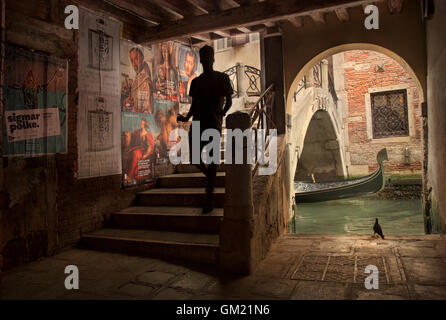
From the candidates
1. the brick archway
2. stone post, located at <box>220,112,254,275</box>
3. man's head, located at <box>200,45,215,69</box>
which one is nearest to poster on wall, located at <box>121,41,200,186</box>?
man's head, located at <box>200,45,215,69</box>

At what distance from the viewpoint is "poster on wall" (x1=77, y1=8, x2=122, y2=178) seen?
14.9 feet

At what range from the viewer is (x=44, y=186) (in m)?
4.02

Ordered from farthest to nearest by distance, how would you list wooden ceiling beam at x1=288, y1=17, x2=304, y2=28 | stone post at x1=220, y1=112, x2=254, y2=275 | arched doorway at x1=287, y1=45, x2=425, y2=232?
1. arched doorway at x1=287, y1=45, x2=425, y2=232
2. wooden ceiling beam at x1=288, y1=17, x2=304, y2=28
3. stone post at x1=220, y1=112, x2=254, y2=275

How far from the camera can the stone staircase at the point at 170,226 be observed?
12.2 feet

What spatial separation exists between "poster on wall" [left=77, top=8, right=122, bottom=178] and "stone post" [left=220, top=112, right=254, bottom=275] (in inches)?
89.0

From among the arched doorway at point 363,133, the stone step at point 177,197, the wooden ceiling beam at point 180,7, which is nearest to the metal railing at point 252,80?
the arched doorway at point 363,133

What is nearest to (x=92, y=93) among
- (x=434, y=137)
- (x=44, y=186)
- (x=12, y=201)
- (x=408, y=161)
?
(x=44, y=186)

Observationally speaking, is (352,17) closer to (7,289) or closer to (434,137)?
(434,137)

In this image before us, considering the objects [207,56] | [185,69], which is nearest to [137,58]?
[185,69]

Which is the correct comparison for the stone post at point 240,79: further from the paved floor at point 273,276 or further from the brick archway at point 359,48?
the paved floor at point 273,276

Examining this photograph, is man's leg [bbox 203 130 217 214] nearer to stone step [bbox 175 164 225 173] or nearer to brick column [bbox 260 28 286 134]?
stone step [bbox 175 164 225 173]

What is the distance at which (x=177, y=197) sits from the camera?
5.02 meters

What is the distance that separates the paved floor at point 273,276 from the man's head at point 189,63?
13.3 ft

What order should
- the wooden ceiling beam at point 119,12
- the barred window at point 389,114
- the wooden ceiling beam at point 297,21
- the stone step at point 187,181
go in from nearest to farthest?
the wooden ceiling beam at point 119,12 < the stone step at point 187,181 < the wooden ceiling beam at point 297,21 < the barred window at point 389,114
